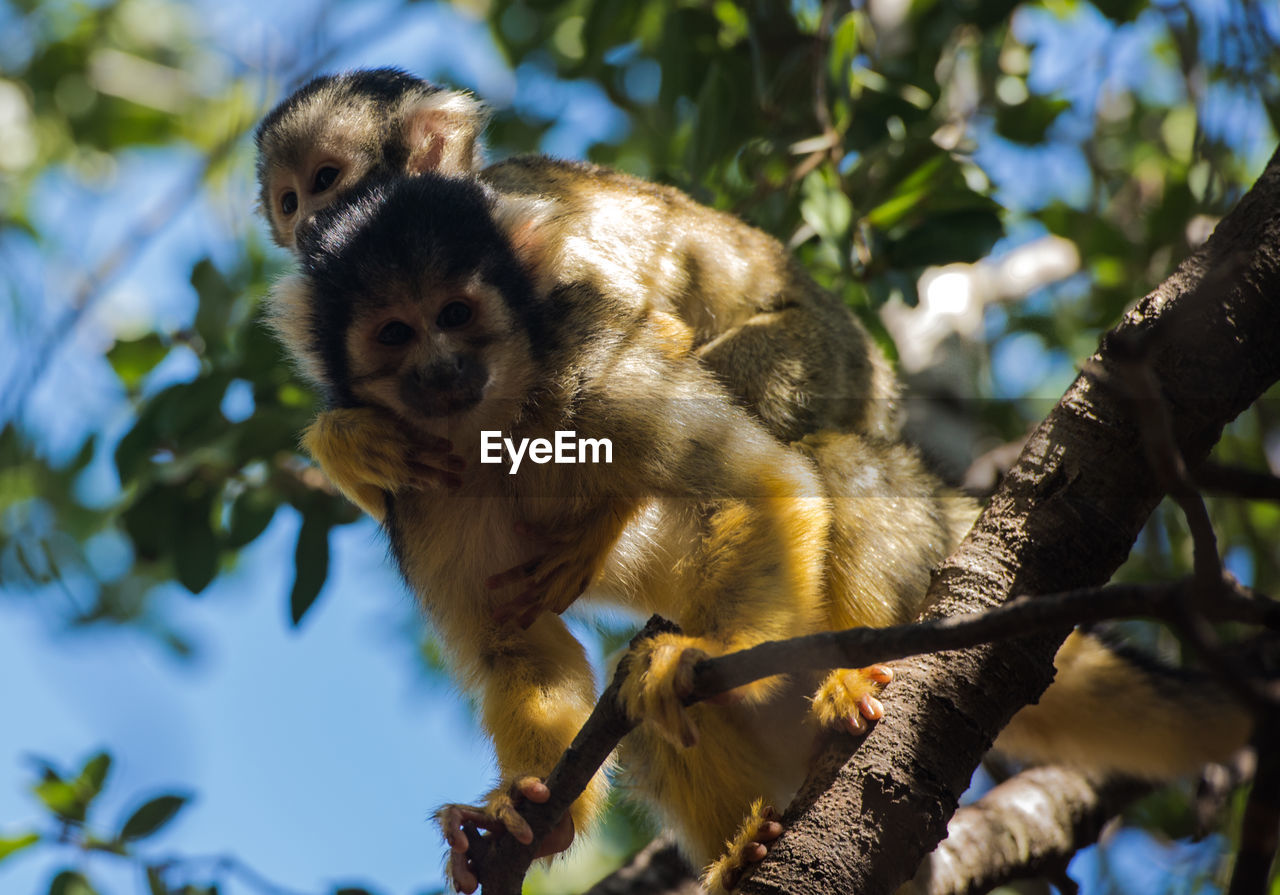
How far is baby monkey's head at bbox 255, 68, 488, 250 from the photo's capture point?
4.50 meters

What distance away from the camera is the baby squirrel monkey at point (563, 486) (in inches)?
114

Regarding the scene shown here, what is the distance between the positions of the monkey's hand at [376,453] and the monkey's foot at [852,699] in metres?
1.17

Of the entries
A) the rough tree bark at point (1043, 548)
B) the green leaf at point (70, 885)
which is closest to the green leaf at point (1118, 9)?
the rough tree bark at point (1043, 548)

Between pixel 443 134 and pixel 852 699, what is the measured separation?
122 inches

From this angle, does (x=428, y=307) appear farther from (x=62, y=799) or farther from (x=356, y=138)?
(x=62, y=799)

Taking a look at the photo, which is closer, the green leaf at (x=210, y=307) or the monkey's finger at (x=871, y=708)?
the monkey's finger at (x=871, y=708)

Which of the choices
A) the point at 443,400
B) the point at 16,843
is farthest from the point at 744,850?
the point at 16,843

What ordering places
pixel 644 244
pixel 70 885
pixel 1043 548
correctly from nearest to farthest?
1. pixel 1043 548
2. pixel 70 885
3. pixel 644 244

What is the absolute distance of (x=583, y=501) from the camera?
3.03 meters

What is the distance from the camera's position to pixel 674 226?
3.92 metres

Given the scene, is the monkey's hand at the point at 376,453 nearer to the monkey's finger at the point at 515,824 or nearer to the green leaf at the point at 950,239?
the monkey's finger at the point at 515,824

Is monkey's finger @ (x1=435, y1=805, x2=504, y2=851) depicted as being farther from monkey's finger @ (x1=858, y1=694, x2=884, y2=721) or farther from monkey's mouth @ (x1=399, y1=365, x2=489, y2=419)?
monkey's mouth @ (x1=399, y1=365, x2=489, y2=419)

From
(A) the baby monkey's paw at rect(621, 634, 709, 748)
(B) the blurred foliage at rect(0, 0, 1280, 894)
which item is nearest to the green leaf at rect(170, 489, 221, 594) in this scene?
(B) the blurred foliage at rect(0, 0, 1280, 894)

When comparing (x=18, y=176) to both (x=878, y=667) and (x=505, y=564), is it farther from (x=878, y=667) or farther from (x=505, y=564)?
(x=878, y=667)
